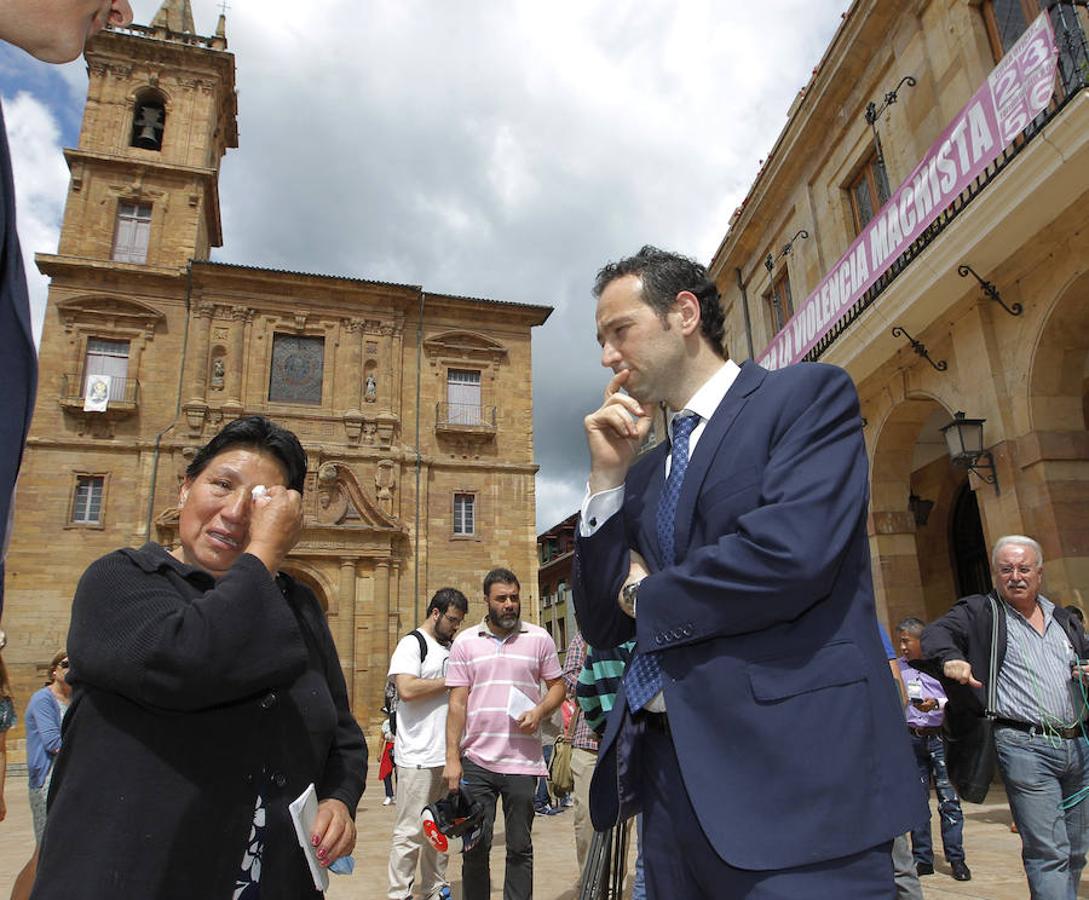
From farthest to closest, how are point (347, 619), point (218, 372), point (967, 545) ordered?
point (218, 372) < point (347, 619) < point (967, 545)

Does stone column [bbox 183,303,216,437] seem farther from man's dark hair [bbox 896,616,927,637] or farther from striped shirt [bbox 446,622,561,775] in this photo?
man's dark hair [bbox 896,616,927,637]

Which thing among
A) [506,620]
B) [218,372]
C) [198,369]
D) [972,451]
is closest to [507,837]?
[506,620]

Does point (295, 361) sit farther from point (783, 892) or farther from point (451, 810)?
point (783, 892)

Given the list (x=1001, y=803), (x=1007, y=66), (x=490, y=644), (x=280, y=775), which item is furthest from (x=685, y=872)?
(x=1001, y=803)

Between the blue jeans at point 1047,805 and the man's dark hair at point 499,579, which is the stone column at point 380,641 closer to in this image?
the man's dark hair at point 499,579

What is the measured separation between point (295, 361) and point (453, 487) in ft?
21.4

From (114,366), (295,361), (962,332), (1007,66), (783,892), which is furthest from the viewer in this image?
(295,361)

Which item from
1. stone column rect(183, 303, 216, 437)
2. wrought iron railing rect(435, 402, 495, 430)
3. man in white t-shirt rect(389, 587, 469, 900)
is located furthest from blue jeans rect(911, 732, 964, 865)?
stone column rect(183, 303, 216, 437)

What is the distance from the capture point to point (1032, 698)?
3861mm

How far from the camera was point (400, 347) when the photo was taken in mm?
24938

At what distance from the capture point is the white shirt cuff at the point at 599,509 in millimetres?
1854

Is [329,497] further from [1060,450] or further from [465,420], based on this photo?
[1060,450]

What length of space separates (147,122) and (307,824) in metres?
29.8

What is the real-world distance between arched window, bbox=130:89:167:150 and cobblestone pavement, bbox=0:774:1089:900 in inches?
906
